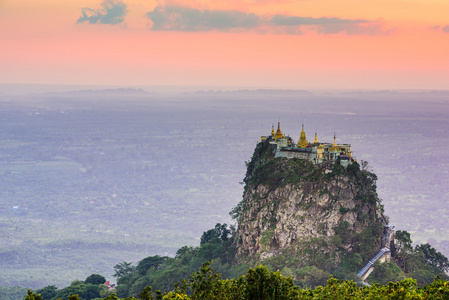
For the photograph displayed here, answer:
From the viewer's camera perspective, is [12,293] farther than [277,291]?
Yes

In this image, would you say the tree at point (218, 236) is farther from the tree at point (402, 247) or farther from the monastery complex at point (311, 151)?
the tree at point (402, 247)

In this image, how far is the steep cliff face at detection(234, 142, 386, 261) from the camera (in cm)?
6769

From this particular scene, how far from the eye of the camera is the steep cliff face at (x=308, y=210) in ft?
222

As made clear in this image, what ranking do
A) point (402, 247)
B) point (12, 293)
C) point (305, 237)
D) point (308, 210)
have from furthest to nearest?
point (12, 293), point (402, 247), point (308, 210), point (305, 237)

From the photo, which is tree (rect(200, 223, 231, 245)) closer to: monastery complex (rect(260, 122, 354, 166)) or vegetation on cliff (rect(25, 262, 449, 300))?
monastery complex (rect(260, 122, 354, 166))

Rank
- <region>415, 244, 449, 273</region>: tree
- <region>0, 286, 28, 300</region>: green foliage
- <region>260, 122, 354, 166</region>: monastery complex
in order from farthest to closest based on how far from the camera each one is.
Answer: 1. <region>0, 286, 28, 300</region>: green foliage
2. <region>415, 244, 449, 273</region>: tree
3. <region>260, 122, 354, 166</region>: monastery complex

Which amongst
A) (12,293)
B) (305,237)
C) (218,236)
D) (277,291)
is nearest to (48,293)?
(12,293)

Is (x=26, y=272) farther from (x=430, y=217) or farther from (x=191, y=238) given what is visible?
(x=430, y=217)

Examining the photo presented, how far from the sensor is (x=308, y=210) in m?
68.8

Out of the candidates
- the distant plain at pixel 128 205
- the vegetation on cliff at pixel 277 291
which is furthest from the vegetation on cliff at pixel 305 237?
the distant plain at pixel 128 205

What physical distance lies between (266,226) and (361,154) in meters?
125

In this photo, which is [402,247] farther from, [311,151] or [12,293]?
[12,293]

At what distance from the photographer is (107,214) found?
138 m

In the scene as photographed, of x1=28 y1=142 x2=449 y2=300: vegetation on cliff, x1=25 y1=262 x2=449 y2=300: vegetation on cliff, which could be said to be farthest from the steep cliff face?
x1=25 y1=262 x2=449 y2=300: vegetation on cliff
